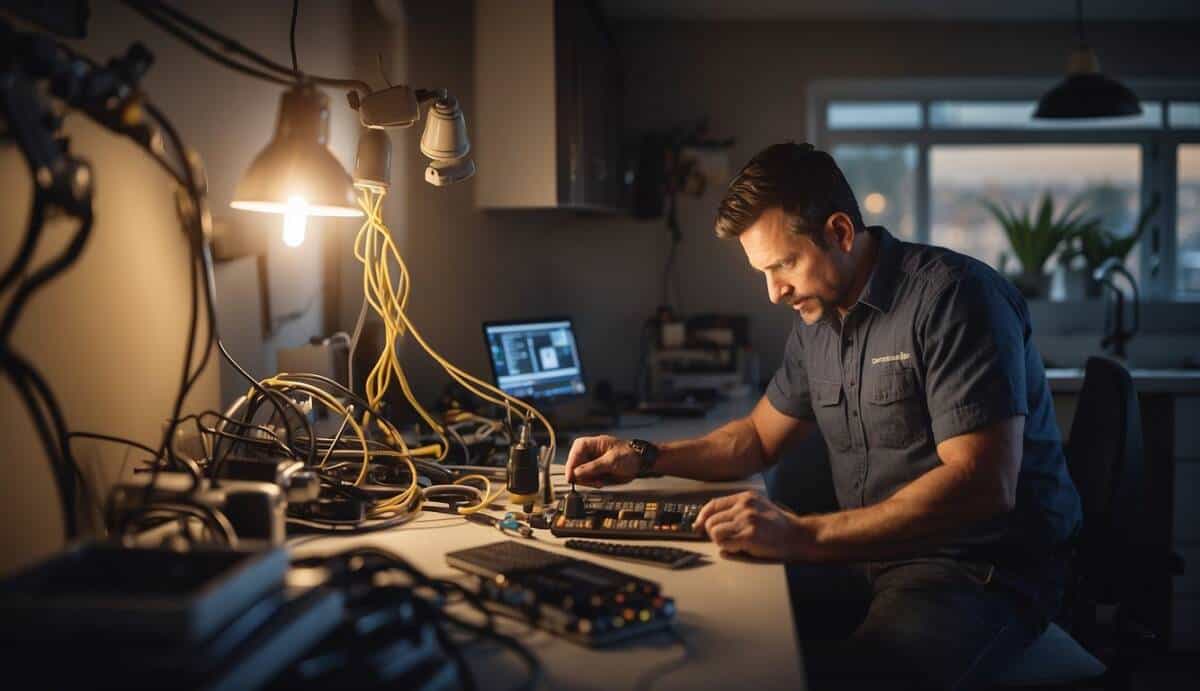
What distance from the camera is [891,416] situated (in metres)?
1.95

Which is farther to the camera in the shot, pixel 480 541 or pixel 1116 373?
pixel 1116 373

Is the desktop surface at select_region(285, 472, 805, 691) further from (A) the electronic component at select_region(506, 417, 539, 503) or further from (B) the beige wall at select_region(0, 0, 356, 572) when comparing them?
(B) the beige wall at select_region(0, 0, 356, 572)

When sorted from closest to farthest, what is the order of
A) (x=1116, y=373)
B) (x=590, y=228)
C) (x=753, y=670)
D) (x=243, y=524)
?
(x=753, y=670) → (x=243, y=524) → (x=1116, y=373) → (x=590, y=228)

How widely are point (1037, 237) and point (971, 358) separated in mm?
3322

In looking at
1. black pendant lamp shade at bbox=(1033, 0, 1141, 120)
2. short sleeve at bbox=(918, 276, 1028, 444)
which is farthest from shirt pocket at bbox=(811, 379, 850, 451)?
black pendant lamp shade at bbox=(1033, 0, 1141, 120)

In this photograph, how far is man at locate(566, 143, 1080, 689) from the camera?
158cm

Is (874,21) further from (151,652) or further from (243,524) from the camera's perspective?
(151,652)

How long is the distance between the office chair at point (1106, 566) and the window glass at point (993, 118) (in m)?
2.91

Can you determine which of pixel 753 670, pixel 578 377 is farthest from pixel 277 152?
pixel 578 377

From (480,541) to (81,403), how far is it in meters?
0.61

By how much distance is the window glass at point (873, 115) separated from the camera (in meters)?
4.82

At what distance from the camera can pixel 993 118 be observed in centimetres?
480

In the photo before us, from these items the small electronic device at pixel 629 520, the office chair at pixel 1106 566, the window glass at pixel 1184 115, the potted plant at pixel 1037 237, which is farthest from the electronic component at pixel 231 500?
the window glass at pixel 1184 115

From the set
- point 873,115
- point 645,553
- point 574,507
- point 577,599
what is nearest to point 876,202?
point 873,115
